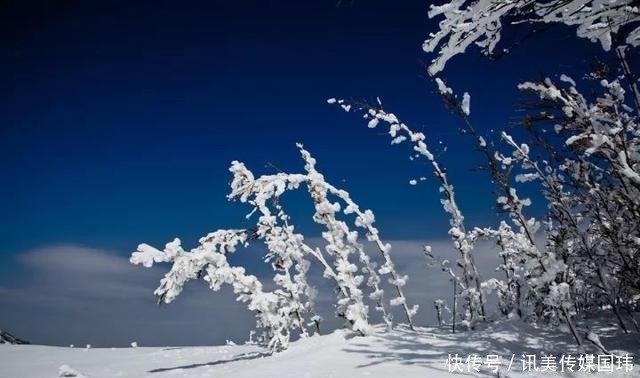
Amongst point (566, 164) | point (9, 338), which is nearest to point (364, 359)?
point (566, 164)

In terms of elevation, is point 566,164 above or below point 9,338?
above

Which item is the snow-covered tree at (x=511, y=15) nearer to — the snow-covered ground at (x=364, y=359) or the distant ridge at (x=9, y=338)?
the snow-covered ground at (x=364, y=359)

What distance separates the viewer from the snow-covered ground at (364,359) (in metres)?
5.20

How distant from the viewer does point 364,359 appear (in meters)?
5.78

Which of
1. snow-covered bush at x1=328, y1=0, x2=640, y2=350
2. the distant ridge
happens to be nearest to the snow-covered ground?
snow-covered bush at x1=328, y1=0, x2=640, y2=350

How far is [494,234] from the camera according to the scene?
9.98m

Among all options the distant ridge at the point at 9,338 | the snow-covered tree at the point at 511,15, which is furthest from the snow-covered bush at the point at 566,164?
the distant ridge at the point at 9,338

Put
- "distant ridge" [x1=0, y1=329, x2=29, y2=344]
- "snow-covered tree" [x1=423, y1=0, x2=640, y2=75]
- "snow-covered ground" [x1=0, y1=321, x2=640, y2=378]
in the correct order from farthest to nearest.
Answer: "distant ridge" [x1=0, y1=329, x2=29, y2=344] → "snow-covered ground" [x1=0, y1=321, x2=640, y2=378] → "snow-covered tree" [x1=423, y1=0, x2=640, y2=75]

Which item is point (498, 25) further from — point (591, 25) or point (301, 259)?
point (301, 259)

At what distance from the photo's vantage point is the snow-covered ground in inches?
205

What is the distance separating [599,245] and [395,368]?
5.15 metres

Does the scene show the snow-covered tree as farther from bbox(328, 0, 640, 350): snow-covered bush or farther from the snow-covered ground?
the snow-covered ground

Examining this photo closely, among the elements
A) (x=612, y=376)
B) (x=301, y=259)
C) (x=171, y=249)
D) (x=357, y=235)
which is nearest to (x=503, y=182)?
(x=612, y=376)

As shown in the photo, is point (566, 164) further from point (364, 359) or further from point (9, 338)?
point (9, 338)
